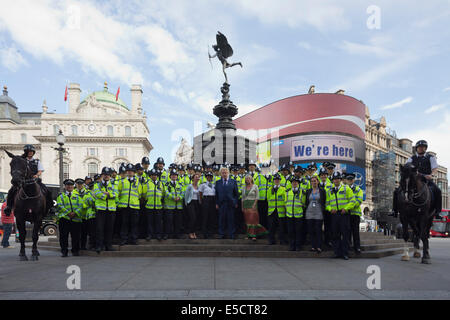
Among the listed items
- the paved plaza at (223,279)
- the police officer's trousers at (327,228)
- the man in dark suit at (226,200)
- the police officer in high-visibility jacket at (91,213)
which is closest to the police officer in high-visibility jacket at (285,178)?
the police officer's trousers at (327,228)

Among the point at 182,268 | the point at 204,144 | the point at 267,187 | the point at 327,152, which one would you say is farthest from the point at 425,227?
the point at 327,152

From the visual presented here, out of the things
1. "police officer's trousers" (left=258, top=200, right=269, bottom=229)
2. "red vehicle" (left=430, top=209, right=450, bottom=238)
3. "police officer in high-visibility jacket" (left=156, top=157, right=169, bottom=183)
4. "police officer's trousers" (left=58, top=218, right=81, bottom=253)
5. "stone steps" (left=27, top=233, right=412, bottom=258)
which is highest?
"police officer in high-visibility jacket" (left=156, top=157, right=169, bottom=183)

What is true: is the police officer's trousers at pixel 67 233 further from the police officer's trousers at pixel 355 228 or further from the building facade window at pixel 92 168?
the building facade window at pixel 92 168

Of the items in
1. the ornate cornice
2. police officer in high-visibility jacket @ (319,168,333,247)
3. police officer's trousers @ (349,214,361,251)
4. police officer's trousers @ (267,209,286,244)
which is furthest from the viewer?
→ the ornate cornice

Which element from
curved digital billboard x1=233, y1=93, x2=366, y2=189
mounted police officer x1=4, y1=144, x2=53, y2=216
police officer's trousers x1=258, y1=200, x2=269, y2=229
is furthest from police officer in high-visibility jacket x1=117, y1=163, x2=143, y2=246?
curved digital billboard x1=233, y1=93, x2=366, y2=189

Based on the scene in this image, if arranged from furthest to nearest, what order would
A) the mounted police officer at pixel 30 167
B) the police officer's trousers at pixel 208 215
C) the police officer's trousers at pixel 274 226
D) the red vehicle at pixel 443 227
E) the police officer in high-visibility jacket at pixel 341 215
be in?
the red vehicle at pixel 443 227 → the police officer's trousers at pixel 208 215 → the police officer's trousers at pixel 274 226 → the police officer in high-visibility jacket at pixel 341 215 → the mounted police officer at pixel 30 167

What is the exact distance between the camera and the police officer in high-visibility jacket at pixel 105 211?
889cm

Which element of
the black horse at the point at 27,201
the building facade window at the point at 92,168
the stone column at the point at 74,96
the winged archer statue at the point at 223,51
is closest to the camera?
the black horse at the point at 27,201

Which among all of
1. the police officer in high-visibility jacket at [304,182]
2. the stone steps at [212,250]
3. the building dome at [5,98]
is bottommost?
the stone steps at [212,250]

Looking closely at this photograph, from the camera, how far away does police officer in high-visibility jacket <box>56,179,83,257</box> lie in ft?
30.4

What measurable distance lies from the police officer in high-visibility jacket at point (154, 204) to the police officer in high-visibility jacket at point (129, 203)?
0.29m

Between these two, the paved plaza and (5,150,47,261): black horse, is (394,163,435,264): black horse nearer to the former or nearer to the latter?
the paved plaza

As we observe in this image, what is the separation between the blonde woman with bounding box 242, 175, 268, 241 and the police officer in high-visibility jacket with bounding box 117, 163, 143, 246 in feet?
9.64

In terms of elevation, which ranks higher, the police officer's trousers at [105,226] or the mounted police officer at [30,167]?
the mounted police officer at [30,167]
